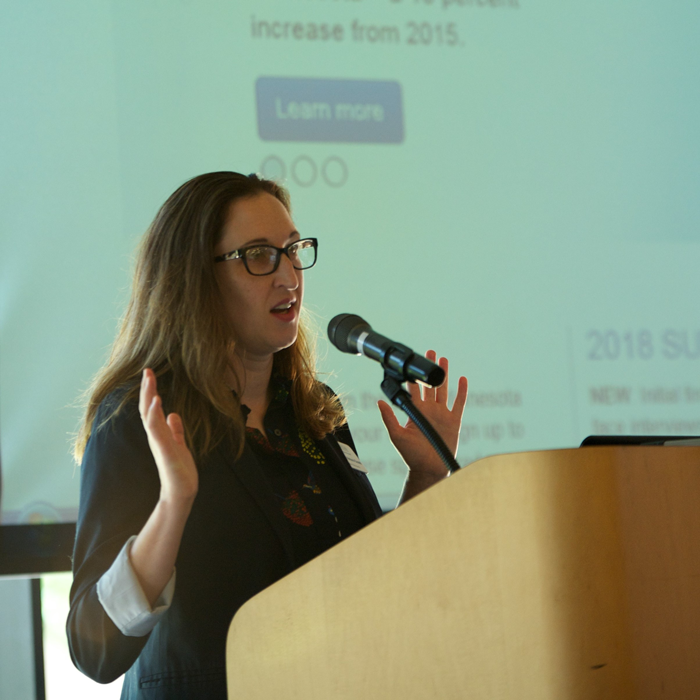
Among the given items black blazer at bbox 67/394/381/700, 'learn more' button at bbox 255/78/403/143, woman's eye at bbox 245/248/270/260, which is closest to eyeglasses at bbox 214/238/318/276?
woman's eye at bbox 245/248/270/260

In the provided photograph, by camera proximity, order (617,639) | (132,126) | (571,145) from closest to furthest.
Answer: (617,639), (132,126), (571,145)

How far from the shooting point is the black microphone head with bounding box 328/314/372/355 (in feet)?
4.12

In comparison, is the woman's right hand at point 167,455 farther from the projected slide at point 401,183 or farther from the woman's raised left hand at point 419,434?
the projected slide at point 401,183

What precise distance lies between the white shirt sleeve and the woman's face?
48 cm

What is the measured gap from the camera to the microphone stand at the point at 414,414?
1118 mm

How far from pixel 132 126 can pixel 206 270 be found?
3.26 ft

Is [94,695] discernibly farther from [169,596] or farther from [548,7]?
[548,7]

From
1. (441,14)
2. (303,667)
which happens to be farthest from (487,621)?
(441,14)

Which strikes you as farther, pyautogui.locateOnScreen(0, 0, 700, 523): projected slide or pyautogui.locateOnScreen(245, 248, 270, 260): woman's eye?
pyautogui.locateOnScreen(0, 0, 700, 523): projected slide

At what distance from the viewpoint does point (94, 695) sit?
2.40 m

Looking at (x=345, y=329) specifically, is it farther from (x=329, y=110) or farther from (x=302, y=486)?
(x=329, y=110)

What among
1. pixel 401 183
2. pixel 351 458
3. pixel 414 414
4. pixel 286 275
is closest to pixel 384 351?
pixel 414 414

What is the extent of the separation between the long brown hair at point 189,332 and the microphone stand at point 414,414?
0.94 feet

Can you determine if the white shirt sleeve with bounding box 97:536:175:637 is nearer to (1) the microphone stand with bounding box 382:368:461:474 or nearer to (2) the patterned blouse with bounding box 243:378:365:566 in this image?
(2) the patterned blouse with bounding box 243:378:365:566
